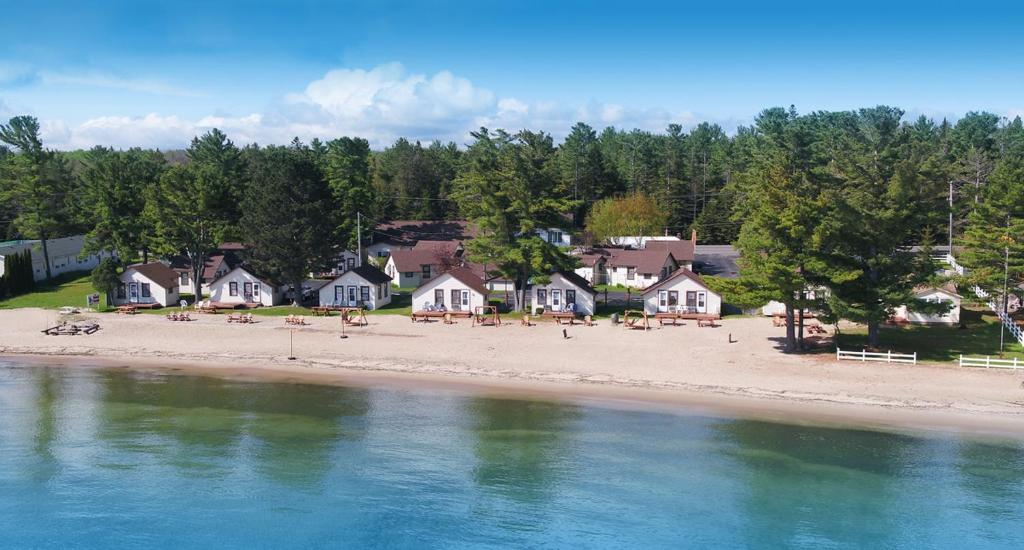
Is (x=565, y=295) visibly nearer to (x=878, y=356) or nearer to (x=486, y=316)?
(x=486, y=316)

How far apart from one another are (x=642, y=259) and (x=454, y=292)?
19.0 metres

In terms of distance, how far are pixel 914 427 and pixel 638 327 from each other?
59.6ft

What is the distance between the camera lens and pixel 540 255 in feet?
159

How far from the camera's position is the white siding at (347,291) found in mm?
53031

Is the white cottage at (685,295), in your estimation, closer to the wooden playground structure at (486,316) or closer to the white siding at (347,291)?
the wooden playground structure at (486,316)

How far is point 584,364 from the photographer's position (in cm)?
3916

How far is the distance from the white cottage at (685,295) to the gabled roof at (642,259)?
37.3 feet

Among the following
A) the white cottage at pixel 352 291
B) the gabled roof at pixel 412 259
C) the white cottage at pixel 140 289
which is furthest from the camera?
the gabled roof at pixel 412 259

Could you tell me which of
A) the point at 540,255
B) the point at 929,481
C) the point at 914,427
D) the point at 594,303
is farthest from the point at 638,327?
the point at 929,481

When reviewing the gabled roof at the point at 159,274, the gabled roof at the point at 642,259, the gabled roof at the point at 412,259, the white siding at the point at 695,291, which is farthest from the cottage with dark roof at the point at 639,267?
the gabled roof at the point at 159,274

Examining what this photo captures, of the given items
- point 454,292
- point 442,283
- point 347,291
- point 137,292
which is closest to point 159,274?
point 137,292

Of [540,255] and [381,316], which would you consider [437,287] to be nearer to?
[381,316]

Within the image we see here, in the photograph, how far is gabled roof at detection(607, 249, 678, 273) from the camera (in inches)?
2438

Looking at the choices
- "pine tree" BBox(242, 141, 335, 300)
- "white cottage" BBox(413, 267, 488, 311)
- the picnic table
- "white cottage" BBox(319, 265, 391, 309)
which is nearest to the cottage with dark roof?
the picnic table
